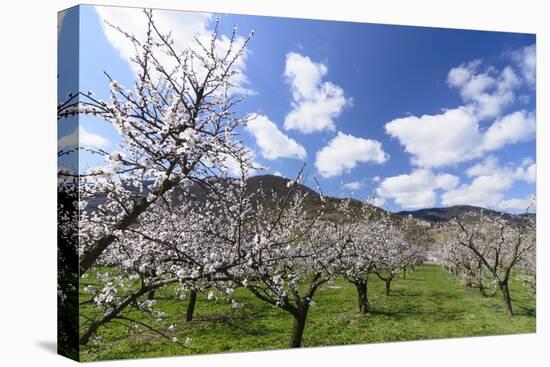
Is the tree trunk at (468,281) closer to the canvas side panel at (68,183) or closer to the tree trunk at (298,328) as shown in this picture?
the tree trunk at (298,328)

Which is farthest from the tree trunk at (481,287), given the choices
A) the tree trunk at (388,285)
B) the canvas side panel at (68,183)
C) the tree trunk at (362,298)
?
the canvas side panel at (68,183)

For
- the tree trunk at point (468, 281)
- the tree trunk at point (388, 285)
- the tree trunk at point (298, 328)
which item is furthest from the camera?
the tree trunk at point (468, 281)

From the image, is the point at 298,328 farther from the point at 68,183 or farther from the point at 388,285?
the point at 68,183

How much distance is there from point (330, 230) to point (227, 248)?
1.28 m

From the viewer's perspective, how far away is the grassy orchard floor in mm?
6656

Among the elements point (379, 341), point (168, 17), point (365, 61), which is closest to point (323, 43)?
point (365, 61)

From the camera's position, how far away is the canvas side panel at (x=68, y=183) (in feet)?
20.7

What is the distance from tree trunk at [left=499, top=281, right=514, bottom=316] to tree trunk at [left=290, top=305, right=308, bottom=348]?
2827 mm

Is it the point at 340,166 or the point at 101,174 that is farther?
the point at 340,166

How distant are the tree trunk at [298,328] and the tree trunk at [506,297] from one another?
9.28ft

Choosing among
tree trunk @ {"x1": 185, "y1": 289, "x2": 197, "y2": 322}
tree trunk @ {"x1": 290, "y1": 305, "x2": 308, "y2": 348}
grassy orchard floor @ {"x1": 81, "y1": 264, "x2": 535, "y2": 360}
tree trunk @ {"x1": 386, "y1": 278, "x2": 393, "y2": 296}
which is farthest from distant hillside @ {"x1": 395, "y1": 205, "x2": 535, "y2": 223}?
tree trunk @ {"x1": 185, "y1": 289, "x2": 197, "y2": 322}

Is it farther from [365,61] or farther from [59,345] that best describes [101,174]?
[365,61]

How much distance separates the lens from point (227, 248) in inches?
270

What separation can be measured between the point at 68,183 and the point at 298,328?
2704 millimetres
